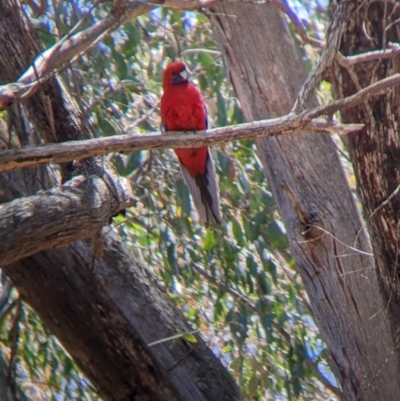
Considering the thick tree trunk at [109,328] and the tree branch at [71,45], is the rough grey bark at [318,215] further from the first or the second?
the tree branch at [71,45]

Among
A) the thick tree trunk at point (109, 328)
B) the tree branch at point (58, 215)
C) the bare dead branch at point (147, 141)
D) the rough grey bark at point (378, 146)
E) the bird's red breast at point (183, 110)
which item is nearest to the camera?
the bare dead branch at point (147, 141)

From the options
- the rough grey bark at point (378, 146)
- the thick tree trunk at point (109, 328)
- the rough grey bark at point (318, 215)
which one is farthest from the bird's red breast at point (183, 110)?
the rough grey bark at point (378, 146)

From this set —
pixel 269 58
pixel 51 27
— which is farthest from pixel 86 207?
pixel 51 27

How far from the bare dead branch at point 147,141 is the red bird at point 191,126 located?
1795mm

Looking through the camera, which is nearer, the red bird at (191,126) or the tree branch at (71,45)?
the tree branch at (71,45)

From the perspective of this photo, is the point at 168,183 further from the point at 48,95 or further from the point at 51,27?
the point at 48,95

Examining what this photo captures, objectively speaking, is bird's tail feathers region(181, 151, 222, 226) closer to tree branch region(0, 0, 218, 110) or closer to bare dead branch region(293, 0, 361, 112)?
tree branch region(0, 0, 218, 110)

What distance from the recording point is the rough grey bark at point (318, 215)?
3.49m

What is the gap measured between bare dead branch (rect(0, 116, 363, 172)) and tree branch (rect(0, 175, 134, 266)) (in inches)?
9.7

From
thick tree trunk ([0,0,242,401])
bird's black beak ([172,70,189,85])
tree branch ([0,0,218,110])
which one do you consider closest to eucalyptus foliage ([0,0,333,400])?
bird's black beak ([172,70,189,85])

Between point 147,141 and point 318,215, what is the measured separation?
46.4 inches

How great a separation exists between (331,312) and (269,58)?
3.61 ft

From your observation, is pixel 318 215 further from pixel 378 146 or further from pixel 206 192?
pixel 206 192

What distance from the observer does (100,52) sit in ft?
15.5
